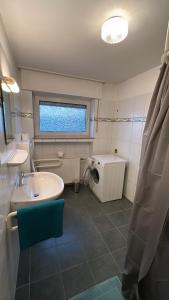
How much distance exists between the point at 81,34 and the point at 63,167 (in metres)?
1.98

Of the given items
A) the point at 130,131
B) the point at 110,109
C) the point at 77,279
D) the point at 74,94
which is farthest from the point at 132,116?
the point at 77,279

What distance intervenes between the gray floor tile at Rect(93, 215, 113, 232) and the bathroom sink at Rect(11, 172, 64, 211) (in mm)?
900

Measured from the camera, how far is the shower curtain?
0.75 meters

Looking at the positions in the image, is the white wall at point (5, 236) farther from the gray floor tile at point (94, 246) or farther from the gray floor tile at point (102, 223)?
the gray floor tile at point (102, 223)

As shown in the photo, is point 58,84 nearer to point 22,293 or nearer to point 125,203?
point 125,203

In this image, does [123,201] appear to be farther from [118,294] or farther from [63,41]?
[63,41]

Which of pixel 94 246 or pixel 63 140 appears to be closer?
pixel 94 246

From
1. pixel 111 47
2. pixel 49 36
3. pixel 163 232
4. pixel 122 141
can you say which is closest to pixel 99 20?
pixel 111 47

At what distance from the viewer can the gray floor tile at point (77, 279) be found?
43.1 inches

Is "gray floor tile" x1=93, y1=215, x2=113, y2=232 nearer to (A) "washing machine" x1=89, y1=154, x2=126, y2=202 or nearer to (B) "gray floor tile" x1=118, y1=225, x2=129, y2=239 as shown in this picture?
(B) "gray floor tile" x1=118, y1=225, x2=129, y2=239

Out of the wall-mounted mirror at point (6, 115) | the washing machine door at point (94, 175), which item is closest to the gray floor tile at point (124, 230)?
the washing machine door at point (94, 175)

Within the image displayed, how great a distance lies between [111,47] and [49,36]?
2.06 feet

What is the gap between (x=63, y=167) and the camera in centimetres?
256

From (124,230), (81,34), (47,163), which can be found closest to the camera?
(81,34)
